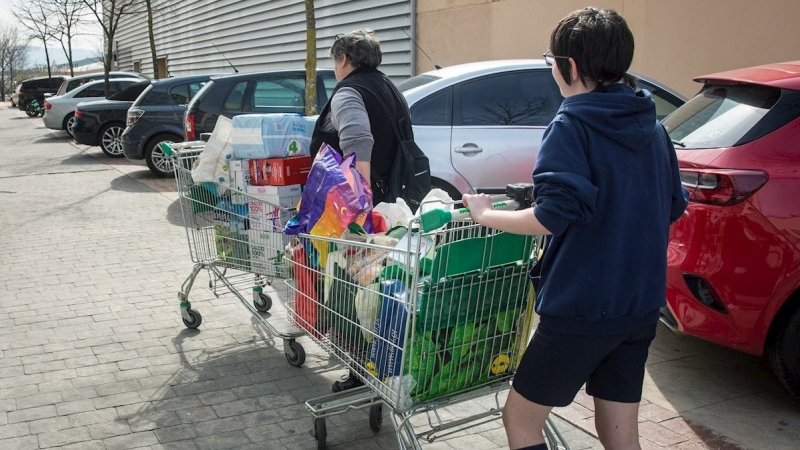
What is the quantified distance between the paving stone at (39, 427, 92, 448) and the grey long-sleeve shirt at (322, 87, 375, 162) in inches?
75.3

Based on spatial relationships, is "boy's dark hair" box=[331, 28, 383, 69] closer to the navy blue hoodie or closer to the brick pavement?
Result: the brick pavement

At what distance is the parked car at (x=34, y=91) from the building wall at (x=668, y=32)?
26.6m

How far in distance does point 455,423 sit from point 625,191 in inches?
48.3

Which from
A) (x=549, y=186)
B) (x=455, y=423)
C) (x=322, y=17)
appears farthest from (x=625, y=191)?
(x=322, y=17)

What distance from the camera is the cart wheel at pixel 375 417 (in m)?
3.76

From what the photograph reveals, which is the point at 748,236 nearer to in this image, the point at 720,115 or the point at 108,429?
the point at 720,115

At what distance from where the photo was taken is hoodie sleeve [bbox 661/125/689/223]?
245 centimetres

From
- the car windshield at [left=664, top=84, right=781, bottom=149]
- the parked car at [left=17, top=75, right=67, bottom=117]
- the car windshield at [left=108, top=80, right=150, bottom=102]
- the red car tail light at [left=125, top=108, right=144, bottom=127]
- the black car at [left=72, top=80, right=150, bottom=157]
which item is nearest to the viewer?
the car windshield at [left=664, top=84, right=781, bottom=149]

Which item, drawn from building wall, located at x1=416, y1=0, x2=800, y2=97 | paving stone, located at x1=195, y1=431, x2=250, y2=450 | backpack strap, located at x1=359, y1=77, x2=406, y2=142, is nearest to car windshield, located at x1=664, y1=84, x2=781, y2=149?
backpack strap, located at x1=359, y1=77, x2=406, y2=142

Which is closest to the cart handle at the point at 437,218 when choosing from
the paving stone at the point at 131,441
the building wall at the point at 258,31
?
the paving stone at the point at 131,441

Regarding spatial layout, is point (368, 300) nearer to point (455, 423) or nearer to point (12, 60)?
point (455, 423)

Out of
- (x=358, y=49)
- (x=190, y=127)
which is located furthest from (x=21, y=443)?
(x=190, y=127)

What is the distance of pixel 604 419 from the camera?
2.55m

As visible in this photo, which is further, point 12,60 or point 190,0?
point 12,60
